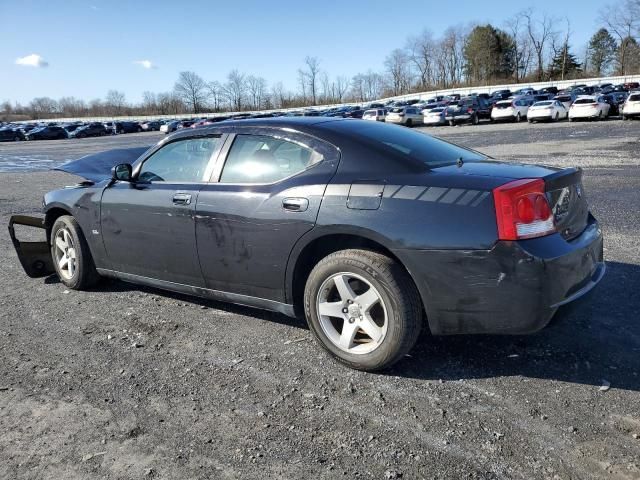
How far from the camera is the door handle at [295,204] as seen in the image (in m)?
3.35

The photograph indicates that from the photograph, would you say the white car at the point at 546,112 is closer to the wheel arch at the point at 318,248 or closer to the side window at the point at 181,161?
the side window at the point at 181,161

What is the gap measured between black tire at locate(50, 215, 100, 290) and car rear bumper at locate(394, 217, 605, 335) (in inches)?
125

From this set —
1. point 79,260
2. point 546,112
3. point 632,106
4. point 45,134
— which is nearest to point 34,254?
point 79,260

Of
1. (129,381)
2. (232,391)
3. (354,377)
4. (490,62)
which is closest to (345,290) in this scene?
(354,377)

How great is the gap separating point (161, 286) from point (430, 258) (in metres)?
2.35

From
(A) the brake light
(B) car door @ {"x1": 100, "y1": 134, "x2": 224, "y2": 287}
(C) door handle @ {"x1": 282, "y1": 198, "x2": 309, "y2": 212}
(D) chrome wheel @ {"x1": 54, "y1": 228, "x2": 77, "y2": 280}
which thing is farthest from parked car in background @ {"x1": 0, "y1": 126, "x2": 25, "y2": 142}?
(A) the brake light

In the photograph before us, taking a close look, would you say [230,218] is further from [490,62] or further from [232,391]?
[490,62]

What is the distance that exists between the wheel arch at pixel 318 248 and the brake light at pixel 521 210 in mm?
602

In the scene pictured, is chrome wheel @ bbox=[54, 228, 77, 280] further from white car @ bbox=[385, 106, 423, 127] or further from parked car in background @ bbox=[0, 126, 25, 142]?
parked car in background @ bbox=[0, 126, 25, 142]

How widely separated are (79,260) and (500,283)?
149 inches

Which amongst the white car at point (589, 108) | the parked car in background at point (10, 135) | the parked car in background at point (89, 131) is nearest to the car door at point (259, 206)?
the white car at point (589, 108)

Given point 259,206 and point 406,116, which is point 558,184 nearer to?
point 259,206

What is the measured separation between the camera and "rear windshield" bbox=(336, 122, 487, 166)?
11.3ft

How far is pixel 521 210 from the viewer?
2811 millimetres
